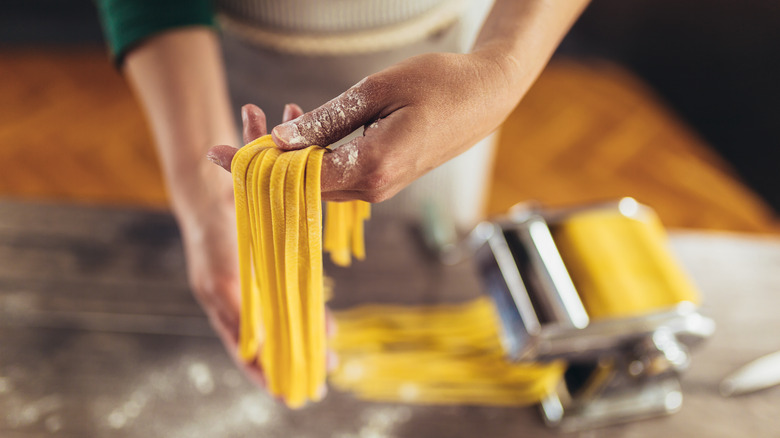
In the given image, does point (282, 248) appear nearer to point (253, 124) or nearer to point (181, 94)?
point (253, 124)

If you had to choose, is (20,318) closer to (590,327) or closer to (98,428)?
(98,428)

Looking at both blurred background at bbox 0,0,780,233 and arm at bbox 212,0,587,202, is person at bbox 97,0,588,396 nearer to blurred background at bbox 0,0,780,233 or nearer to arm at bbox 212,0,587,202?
arm at bbox 212,0,587,202

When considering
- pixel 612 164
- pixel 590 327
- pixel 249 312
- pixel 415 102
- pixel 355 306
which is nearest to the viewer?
pixel 415 102

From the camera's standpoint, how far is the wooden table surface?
0.69 meters

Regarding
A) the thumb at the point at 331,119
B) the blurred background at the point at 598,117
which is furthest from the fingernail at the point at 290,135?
the blurred background at the point at 598,117

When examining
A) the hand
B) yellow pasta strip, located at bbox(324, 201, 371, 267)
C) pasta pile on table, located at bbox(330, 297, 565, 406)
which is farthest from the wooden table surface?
the hand

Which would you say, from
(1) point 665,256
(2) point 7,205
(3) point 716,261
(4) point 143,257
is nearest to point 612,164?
(3) point 716,261

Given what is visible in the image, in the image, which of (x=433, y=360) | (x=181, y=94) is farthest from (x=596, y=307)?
(x=181, y=94)

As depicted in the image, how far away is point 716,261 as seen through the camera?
3.00 ft

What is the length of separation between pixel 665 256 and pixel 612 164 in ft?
5.54

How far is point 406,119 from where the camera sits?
0.33 m

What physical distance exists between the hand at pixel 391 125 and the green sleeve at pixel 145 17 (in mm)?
368

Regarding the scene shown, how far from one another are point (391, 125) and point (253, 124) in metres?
0.09

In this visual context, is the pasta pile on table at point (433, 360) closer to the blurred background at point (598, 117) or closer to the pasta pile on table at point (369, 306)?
the pasta pile on table at point (369, 306)
